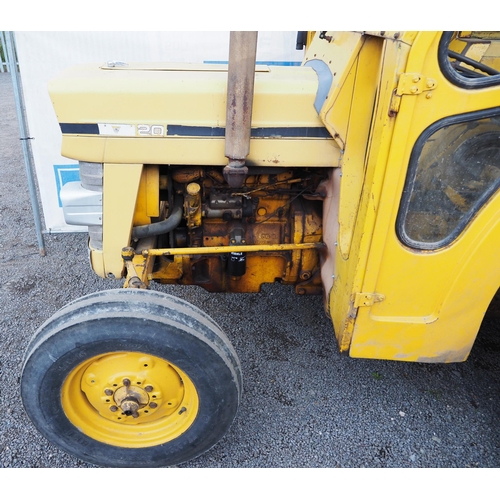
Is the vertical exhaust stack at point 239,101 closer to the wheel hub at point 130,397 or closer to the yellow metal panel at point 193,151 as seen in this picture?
the yellow metal panel at point 193,151

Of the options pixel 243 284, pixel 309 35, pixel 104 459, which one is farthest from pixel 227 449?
pixel 309 35

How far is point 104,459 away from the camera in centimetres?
185

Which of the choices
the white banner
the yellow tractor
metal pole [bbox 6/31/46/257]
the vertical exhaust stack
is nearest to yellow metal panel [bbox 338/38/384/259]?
the yellow tractor

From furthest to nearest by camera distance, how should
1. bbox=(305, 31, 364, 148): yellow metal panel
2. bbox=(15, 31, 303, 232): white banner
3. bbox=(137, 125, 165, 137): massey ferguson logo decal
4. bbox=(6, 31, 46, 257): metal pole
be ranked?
bbox=(15, 31, 303, 232): white banner
bbox=(6, 31, 46, 257): metal pole
bbox=(137, 125, 165, 137): massey ferguson logo decal
bbox=(305, 31, 364, 148): yellow metal panel

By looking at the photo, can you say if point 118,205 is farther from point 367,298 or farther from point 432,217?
point 432,217

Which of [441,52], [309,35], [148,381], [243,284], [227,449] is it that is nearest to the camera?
[441,52]

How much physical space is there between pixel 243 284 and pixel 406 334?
3.13 ft

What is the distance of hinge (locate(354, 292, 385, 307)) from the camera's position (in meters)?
1.72

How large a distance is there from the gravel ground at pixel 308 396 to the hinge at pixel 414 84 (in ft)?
5.14

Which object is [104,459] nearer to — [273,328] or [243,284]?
[243,284]

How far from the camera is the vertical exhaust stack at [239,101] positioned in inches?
62.7

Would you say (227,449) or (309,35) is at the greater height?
(309,35)

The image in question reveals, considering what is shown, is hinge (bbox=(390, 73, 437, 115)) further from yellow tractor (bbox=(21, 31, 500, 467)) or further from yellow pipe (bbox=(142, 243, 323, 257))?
yellow pipe (bbox=(142, 243, 323, 257))

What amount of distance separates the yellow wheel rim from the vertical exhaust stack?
856mm
